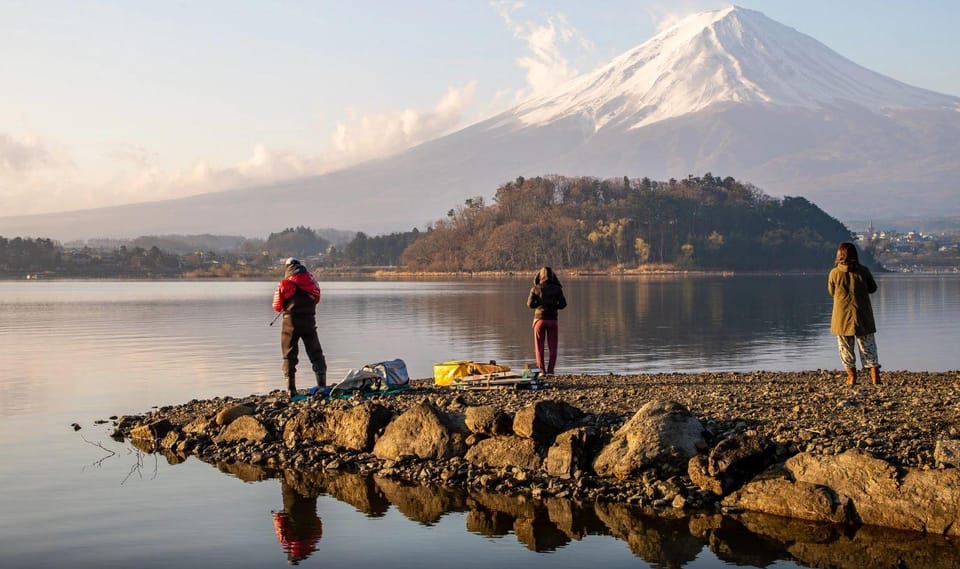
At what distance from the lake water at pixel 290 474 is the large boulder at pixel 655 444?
0.64 m

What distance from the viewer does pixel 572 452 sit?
1116cm

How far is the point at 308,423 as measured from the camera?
13.5m

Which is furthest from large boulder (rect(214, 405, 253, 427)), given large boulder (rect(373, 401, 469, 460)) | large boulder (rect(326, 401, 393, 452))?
large boulder (rect(373, 401, 469, 460))

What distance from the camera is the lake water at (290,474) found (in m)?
9.48

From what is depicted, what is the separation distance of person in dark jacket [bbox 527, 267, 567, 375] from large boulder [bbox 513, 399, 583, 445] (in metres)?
5.30

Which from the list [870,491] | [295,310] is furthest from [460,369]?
[870,491]

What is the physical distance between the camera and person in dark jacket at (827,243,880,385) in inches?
555

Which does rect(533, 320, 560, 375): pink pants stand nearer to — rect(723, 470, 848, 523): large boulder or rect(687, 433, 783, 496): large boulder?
rect(687, 433, 783, 496): large boulder

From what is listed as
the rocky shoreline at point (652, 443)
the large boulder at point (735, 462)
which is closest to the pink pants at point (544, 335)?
the rocky shoreline at point (652, 443)

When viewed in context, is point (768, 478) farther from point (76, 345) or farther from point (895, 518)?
point (76, 345)

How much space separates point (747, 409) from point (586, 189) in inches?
6769

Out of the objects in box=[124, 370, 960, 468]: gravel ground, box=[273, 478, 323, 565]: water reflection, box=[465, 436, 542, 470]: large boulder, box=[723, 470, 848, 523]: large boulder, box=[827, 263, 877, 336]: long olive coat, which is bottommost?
box=[273, 478, 323, 565]: water reflection

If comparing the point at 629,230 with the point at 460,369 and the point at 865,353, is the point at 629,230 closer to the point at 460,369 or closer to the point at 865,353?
the point at 460,369

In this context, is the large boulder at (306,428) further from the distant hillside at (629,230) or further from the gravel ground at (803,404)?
the distant hillside at (629,230)
